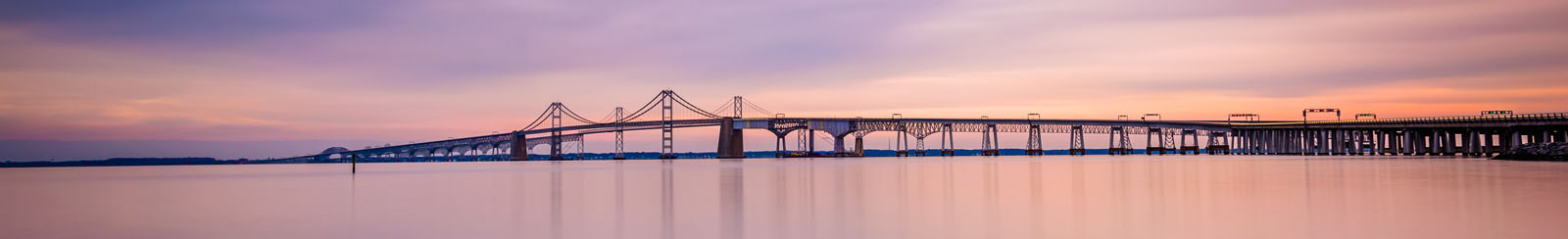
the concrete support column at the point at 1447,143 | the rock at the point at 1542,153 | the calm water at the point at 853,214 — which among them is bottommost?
the calm water at the point at 853,214

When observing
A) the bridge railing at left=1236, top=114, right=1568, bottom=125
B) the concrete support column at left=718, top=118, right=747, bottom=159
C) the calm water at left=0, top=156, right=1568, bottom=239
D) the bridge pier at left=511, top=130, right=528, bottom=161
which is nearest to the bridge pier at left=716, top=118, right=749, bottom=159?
the concrete support column at left=718, top=118, right=747, bottom=159

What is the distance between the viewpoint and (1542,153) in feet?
228

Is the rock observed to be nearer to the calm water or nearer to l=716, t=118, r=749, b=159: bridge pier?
the calm water

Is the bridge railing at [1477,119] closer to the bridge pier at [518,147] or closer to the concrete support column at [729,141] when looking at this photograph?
the concrete support column at [729,141]

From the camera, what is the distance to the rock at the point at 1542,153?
216 feet

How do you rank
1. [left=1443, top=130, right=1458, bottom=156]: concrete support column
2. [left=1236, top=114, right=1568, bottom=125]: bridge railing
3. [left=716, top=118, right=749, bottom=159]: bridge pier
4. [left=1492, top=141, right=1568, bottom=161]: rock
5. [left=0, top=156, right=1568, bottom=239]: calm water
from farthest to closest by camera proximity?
[left=716, top=118, right=749, bottom=159]: bridge pier → [left=1443, top=130, right=1458, bottom=156]: concrete support column → [left=1236, top=114, right=1568, bottom=125]: bridge railing → [left=1492, top=141, right=1568, bottom=161]: rock → [left=0, top=156, right=1568, bottom=239]: calm water

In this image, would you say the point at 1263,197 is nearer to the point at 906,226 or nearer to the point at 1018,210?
the point at 1018,210

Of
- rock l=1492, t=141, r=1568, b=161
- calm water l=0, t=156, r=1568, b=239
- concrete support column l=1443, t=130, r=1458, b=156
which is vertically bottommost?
calm water l=0, t=156, r=1568, b=239

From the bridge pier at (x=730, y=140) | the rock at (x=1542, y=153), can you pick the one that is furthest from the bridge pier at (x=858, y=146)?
the rock at (x=1542, y=153)

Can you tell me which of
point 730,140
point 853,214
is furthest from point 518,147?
point 853,214

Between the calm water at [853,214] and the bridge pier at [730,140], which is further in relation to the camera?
the bridge pier at [730,140]

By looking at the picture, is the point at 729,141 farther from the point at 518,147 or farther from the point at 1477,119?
the point at 1477,119

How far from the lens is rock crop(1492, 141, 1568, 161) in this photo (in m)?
65.8

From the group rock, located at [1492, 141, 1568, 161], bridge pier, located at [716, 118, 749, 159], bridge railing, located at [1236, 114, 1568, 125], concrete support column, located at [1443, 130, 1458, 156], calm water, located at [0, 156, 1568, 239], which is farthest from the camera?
bridge pier, located at [716, 118, 749, 159]
